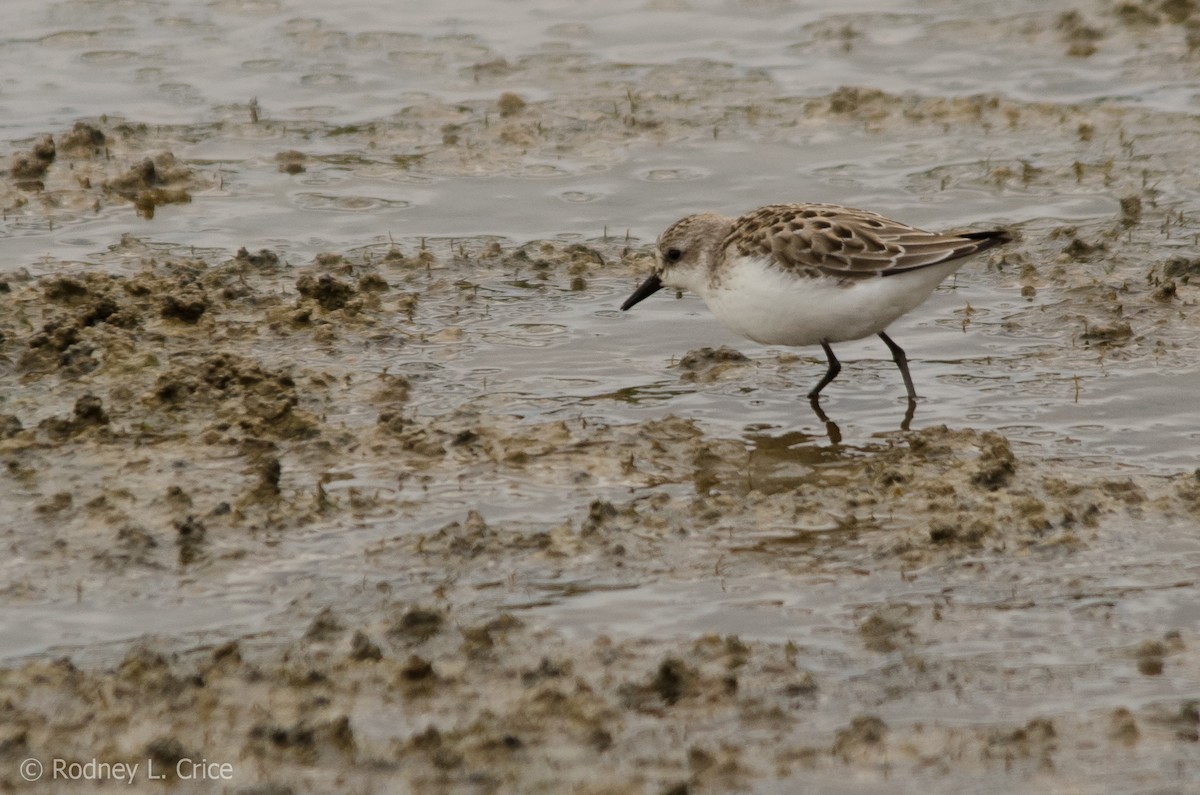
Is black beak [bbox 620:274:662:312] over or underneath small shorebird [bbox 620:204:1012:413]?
underneath

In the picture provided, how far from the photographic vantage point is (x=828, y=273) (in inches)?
336

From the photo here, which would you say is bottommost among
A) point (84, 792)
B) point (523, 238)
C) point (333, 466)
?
point (84, 792)

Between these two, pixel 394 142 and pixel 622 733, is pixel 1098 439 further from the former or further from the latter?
pixel 394 142

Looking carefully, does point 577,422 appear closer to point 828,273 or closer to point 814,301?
point 814,301

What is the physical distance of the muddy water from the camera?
18.9ft

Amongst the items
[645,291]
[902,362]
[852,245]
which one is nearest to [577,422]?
[645,291]

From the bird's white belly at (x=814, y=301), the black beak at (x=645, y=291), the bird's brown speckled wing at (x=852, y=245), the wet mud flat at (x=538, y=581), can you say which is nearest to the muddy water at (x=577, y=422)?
the wet mud flat at (x=538, y=581)

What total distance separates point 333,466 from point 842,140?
6.91m

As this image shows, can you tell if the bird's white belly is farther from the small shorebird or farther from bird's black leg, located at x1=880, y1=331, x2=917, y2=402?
bird's black leg, located at x1=880, y1=331, x2=917, y2=402

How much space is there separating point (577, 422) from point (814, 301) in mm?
1460

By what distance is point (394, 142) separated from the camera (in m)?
13.4

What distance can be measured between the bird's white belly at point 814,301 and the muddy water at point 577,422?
52 centimetres

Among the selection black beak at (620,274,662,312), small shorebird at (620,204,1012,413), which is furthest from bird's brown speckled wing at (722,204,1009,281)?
black beak at (620,274,662,312)

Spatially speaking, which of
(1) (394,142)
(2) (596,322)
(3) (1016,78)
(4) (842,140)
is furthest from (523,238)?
(3) (1016,78)
